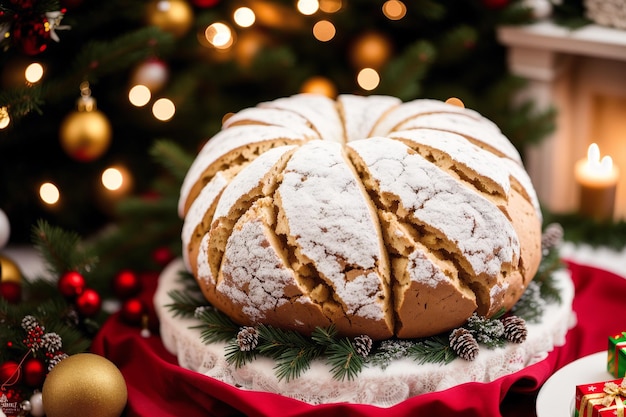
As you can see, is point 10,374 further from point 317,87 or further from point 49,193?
point 317,87

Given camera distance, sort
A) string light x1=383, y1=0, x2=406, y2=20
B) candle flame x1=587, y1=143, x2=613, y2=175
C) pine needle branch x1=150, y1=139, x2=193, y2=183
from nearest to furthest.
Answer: pine needle branch x1=150, y1=139, x2=193, y2=183
candle flame x1=587, y1=143, x2=613, y2=175
string light x1=383, y1=0, x2=406, y2=20

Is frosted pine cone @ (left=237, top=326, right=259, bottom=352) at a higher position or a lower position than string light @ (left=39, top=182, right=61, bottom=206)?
higher

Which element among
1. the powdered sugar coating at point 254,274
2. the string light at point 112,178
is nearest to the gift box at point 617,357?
the powdered sugar coating at point 254,274

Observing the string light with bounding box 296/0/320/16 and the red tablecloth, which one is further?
the string light with bounding box 296/0/320/16

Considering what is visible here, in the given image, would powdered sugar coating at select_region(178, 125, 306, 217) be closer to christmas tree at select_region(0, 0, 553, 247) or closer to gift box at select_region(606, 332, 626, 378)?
christmas tree at select_region(0, 0, 553, 247)

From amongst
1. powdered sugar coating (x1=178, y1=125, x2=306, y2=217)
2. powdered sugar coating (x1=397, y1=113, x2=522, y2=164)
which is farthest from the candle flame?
powdered sugar coating (x1=178, y1=125, x2=306, y2=217)

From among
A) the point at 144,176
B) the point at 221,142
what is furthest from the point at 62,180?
the point at 221,142

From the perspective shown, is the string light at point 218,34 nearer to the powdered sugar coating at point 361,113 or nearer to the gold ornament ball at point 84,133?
the gold ornament ball at point 84,133

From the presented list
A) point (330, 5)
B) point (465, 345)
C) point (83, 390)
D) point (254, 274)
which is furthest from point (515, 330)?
point (330, 5)
